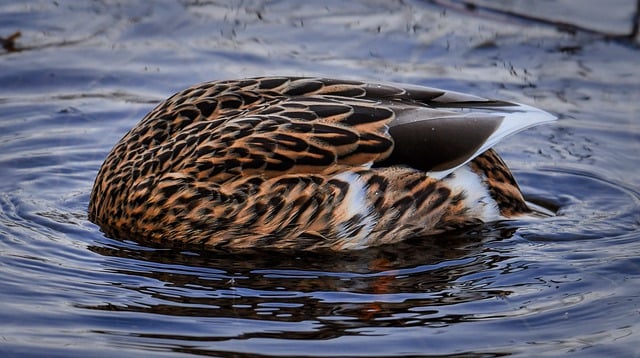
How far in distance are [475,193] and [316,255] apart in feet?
3.38

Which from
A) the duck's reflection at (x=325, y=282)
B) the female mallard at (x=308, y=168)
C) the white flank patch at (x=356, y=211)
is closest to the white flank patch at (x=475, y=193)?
the female mallard at (x=308, y=168)

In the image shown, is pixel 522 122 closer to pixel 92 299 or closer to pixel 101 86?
Answer: pixel 92 299

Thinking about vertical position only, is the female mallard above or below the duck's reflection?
above

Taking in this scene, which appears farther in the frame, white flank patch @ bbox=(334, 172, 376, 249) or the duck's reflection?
white flank patch @ bbox=(334, 172, 376, 249)

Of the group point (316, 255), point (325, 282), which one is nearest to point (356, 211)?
point (316, 255)

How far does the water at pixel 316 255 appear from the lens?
6.12 metres

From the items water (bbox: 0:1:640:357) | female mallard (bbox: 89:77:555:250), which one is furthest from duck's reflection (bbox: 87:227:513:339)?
female mallard (bbox: 89:77:555:250)

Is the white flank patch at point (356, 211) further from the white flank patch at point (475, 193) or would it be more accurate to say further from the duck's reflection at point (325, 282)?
the white flank patch at point (475, 193)

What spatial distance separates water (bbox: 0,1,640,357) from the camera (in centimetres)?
612

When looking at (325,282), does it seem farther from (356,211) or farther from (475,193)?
(475,193)

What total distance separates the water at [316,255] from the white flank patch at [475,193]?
0.10 metres

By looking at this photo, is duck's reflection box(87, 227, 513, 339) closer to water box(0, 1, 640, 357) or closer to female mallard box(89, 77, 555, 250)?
water box(0, 1, 640, 357)

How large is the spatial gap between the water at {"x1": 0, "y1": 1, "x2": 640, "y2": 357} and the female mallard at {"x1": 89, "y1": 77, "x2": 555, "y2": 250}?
160mm

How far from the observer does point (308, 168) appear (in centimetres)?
708
